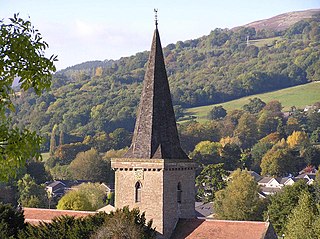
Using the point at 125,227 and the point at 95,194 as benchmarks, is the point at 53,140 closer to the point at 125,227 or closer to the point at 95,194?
the point at 95,194

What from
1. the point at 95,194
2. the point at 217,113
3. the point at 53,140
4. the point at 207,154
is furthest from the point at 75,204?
the point at 217,113

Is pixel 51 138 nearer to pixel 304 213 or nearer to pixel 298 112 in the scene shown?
pixel 298 112

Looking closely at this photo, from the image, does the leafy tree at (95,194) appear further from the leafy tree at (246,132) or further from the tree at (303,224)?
the leafy tree at (246,132)

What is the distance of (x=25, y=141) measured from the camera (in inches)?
421

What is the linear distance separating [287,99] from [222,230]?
153401 mm

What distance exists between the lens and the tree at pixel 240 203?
2660 inches

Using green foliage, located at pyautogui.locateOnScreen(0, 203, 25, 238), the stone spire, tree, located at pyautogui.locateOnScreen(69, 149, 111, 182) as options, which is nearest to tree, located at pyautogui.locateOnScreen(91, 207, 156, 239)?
the stone spire

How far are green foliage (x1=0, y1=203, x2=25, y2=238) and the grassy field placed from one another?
132843mm

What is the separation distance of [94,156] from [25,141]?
3985 inches

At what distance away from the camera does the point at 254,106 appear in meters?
181

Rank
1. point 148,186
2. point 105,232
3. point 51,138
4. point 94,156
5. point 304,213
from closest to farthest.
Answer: point 105,232
point 148,186
point 304,213
point 94,156
point 51,138

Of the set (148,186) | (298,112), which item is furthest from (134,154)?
(298,112)

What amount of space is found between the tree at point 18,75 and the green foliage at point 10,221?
1100 inches

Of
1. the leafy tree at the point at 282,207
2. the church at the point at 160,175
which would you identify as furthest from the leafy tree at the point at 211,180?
the church at the point at 160,175
